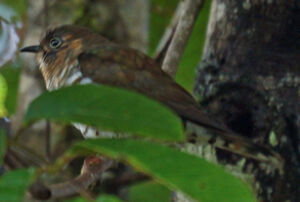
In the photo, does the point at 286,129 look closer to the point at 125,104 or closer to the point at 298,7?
the point at 298,7

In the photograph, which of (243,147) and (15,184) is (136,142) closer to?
(15,184)

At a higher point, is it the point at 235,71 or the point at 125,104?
the point at 125,104

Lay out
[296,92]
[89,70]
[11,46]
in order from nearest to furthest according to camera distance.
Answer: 1. [296,92]
2. [89,70]
3. [11,46]

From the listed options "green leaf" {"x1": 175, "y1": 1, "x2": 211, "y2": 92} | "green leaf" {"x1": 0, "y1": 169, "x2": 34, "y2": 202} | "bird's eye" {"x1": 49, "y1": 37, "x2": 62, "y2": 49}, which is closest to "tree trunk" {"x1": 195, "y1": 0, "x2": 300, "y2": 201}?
"bird's eye" {"x1": 49, "y1": 37, "x2": 62, "y2": 49}

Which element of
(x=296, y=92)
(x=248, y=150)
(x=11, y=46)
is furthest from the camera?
(x=11, y=46)

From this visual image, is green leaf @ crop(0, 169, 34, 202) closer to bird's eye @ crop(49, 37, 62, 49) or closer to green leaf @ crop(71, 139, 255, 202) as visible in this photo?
green leaf @ crop(71, 139, 255, 202)

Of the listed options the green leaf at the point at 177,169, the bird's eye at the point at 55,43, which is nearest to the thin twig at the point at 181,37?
the bird's eye at the point at 55,43

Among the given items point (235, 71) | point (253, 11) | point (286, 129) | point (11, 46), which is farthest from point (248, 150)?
point (11, 46)

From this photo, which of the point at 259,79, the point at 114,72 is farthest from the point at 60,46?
the point at 259,79
